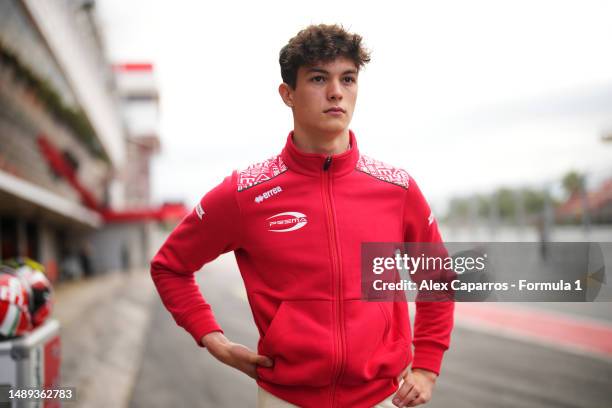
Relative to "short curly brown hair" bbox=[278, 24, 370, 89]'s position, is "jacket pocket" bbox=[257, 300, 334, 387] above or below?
below

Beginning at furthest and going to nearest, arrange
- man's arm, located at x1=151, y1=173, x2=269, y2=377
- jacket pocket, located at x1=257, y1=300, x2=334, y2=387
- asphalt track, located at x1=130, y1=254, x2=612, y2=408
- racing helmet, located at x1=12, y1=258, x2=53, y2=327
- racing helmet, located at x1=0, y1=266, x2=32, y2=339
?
asphalt track, located at x1=130, y1=254, x2=612, y2=408 < racing helmet, located at x1=12, y1=258, x2=53, y2=327 < racing helmet, located at x1=0, y1=266, x2=32, y2=339 < man's arm, located at x1=151, y1=173, x2=269, y2=377 < jacket pocket, located at x1=257, y1=300, x2=334, y2=387

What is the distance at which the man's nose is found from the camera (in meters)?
2.04

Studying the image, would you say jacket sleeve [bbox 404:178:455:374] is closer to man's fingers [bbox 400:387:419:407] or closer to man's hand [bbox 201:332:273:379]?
man's fingers [bbox 400:387:419:407]

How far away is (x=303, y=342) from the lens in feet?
6.48

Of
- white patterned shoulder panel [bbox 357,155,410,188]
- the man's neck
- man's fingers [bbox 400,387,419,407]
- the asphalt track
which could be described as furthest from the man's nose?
the asphalt track

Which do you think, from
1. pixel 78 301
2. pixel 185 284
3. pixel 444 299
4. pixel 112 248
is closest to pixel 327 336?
pixel 444 299

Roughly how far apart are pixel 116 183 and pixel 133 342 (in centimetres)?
3563

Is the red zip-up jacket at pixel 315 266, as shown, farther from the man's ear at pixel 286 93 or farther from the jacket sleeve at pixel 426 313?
the man's ear at pixel 286 93

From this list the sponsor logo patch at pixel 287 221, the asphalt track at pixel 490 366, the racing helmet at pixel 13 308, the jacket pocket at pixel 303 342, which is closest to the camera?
the jacket pocket at pixel 303 342

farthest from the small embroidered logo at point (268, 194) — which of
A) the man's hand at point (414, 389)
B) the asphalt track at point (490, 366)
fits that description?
the asphalt track at point (490, 366)

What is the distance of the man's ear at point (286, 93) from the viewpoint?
2236mm

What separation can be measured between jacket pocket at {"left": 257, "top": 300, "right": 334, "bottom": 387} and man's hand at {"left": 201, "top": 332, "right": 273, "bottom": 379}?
9cm

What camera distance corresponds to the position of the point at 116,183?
141 feet

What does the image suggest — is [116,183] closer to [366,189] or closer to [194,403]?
[194,403]
